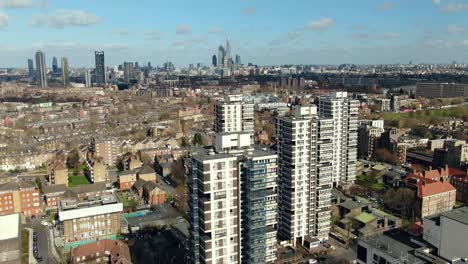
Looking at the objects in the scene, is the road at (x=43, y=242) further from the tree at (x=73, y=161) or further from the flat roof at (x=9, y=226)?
the tree at (x=73, y=161)

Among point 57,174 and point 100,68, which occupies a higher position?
point 100,68

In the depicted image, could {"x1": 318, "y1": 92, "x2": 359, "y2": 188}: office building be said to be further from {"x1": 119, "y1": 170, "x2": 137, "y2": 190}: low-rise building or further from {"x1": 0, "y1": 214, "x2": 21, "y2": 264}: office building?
{"x1": 0, "y1": 214, "x2": 21, "y2": 264}: office building

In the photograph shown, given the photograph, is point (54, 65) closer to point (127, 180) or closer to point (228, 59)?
point (228, 59)

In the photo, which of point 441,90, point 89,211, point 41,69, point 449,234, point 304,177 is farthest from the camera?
point 41,69

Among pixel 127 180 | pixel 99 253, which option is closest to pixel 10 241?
pixel 99 253

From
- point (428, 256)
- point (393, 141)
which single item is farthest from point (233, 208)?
point (393, 141)

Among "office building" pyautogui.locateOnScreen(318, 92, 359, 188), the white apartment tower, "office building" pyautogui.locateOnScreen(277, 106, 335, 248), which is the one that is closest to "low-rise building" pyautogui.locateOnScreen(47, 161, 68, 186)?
"office building" pyautogui.locateOnScreen(277, 106, 335, 248)
